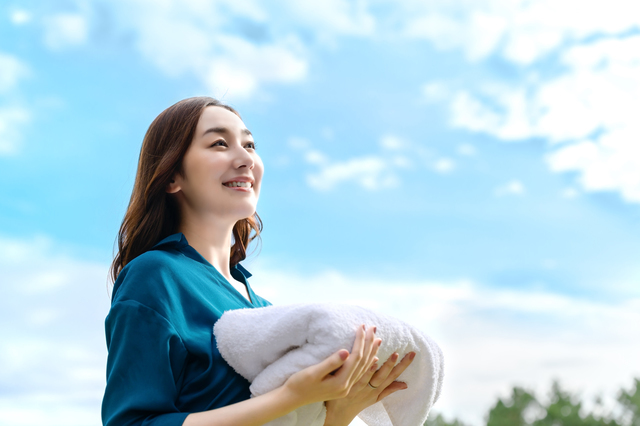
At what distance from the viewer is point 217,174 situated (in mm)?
1834

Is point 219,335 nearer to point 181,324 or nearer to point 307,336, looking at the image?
point 181,324

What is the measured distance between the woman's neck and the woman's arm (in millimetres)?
635

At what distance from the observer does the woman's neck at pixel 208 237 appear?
190cm

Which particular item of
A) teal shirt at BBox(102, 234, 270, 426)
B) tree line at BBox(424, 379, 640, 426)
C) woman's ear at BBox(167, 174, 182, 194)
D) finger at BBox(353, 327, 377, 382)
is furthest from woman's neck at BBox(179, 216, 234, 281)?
tree line at BBox(424, 379, 640, 426)

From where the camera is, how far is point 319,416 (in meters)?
1.57

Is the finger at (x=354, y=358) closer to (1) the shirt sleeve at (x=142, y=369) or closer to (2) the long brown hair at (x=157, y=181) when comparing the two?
(1) the shirt sleeve at (x=142, y=369)

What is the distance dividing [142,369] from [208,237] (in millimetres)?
581

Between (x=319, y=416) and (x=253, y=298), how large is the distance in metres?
0.61

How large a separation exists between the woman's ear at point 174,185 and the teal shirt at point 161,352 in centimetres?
31

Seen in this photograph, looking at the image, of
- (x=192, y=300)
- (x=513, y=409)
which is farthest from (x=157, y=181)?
(x=513, y=409)

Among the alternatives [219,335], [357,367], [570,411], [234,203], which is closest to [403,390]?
[357,367]

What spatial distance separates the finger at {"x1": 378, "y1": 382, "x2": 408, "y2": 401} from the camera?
1.63m

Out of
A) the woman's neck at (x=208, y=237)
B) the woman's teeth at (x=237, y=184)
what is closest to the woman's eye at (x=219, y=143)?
the woman's teeth at (x=237, y=184)

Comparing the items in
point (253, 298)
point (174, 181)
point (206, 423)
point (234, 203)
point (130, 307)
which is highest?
point (174, 181)
